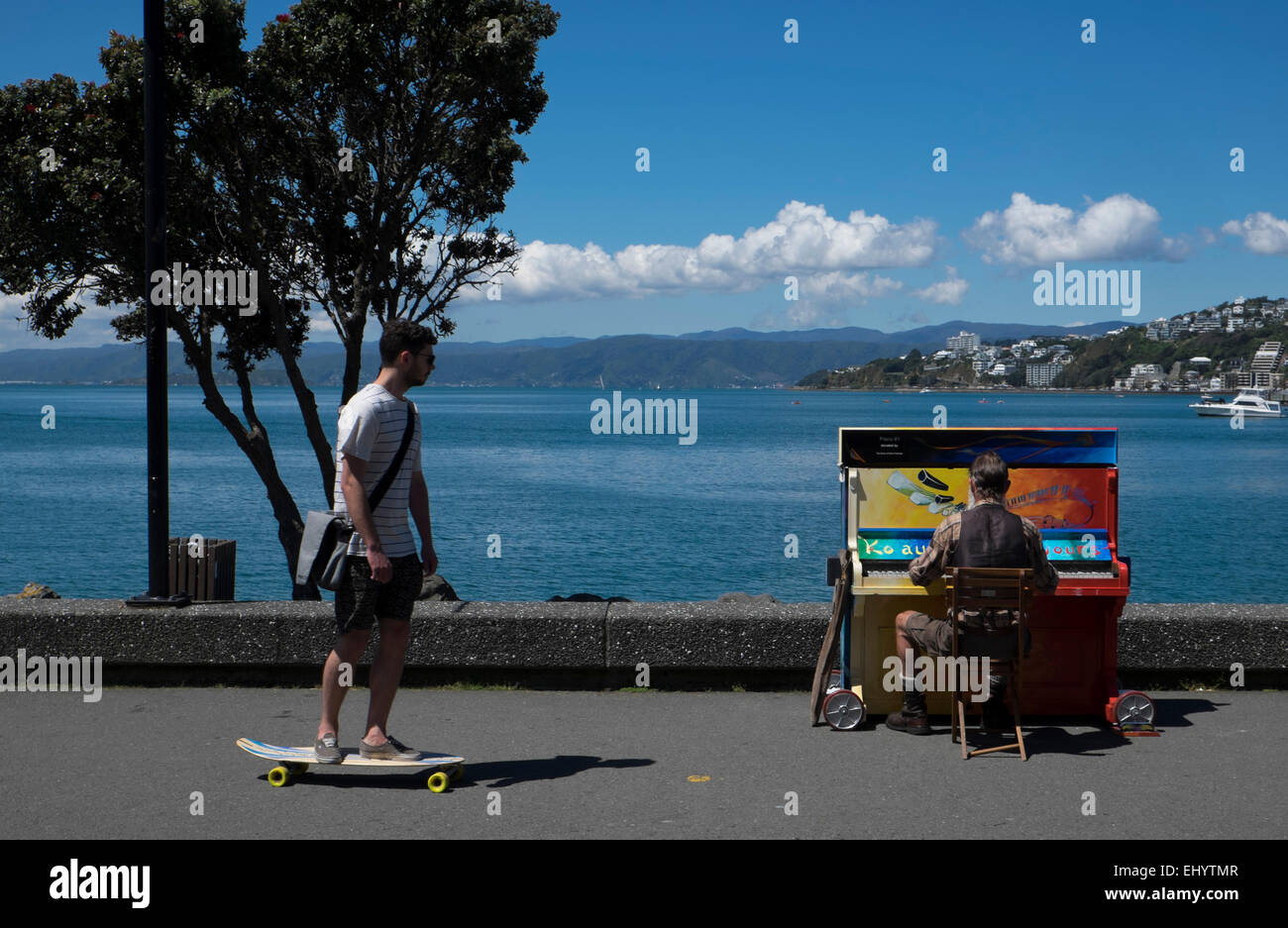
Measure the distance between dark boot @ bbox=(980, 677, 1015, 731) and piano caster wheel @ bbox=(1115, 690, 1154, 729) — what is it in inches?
20.9

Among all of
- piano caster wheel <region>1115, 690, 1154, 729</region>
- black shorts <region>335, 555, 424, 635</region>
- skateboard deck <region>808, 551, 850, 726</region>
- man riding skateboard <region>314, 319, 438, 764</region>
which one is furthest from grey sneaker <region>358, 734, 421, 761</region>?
piano caster wheel <region>1115, 690, 1154, 729</region>

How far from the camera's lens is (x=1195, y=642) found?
6938mm

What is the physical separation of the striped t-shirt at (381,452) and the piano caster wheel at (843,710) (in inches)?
88.5

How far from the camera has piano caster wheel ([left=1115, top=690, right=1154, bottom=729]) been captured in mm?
6133

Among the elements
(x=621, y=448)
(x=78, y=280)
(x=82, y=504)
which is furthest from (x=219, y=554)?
(x=621, y=448)

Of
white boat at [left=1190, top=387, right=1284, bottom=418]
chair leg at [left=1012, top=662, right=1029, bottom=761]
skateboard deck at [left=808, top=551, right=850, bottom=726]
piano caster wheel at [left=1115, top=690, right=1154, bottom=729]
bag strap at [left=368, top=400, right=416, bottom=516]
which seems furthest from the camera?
white boat at [left=1190, top=387, right=1284, bottom=418]

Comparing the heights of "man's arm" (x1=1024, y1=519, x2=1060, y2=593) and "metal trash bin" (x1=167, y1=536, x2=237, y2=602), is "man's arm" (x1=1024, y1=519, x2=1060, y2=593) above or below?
above

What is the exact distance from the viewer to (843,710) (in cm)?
623

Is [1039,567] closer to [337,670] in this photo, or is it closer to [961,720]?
[961,720]

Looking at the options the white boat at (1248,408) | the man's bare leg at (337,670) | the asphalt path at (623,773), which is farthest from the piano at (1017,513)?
the white boat at (1248,408)

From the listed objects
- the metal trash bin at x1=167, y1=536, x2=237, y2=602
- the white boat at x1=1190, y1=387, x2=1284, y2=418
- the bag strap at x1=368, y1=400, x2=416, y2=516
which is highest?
the white boat at x1=1190, y1=387, x2=1284, y2=418

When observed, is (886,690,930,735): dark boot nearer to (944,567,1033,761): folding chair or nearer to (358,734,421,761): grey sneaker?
(944,567,1033,761): folding chair

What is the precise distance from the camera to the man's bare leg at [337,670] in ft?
17.3

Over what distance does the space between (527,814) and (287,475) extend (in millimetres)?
60995
